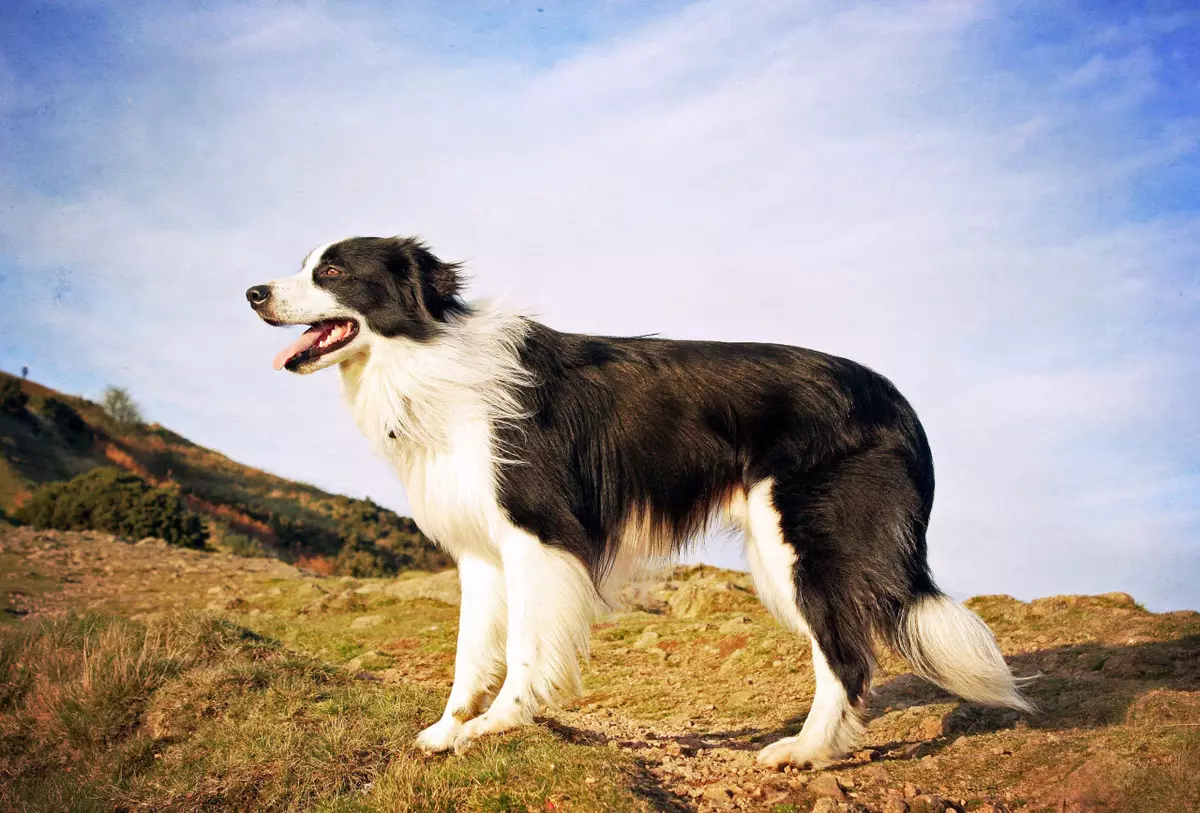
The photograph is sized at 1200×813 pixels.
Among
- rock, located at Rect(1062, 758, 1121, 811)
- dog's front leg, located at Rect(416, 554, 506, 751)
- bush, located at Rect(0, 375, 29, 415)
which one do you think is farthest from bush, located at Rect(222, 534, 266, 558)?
rock, located at Rect(1062, 758, 1121, 811)

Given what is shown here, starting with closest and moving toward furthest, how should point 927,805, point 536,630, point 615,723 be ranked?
1. point 927,805
2. point 536,630
3. point 615,723

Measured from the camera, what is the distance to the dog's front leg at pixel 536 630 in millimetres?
4492

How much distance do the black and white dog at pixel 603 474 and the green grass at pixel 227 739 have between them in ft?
1.43

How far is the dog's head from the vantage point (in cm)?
484

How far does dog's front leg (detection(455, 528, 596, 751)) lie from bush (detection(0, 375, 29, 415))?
23698mm

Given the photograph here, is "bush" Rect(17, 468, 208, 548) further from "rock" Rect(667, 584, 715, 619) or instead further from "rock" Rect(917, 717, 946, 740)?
"rock" Rect(917, 717, 946, 740)

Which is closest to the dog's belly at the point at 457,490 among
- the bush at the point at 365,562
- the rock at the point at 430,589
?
the rock at the point at 430,589

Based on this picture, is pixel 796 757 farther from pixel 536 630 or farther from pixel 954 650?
pixel 536 630

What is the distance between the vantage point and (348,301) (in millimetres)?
4922

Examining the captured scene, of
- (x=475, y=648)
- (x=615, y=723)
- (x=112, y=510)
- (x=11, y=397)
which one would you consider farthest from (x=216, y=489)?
(x=475, y=648)

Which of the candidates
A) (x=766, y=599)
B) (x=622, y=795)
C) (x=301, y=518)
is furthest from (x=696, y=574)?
(x=301, y=518)

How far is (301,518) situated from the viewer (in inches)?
1012

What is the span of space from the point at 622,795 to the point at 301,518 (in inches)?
924

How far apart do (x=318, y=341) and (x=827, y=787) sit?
3.36m
